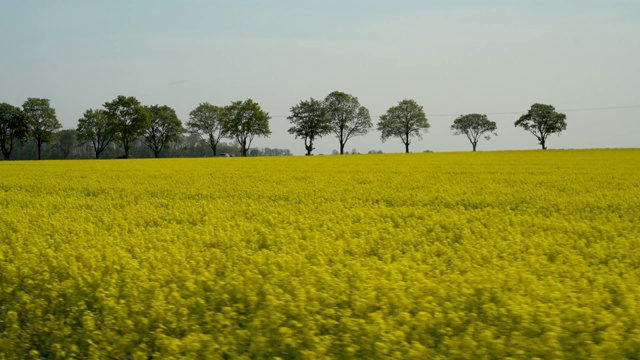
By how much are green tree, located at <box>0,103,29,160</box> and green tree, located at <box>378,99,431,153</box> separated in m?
51.2

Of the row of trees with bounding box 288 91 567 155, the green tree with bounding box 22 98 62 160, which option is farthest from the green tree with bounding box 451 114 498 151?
the green tree with bounding box 22 98 62 160

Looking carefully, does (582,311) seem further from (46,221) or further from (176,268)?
(46,221)

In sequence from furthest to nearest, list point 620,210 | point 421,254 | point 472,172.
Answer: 1. point 472,172
2. point 620,210
3. point 421,254

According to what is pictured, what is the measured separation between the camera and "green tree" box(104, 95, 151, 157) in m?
80.2

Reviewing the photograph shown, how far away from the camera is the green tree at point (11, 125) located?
77500 millimetres

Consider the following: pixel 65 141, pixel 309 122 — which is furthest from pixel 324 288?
pixel 65 141

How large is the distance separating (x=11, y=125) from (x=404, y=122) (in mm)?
56352

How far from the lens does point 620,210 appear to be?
35.2 ft

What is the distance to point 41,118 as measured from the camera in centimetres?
8306

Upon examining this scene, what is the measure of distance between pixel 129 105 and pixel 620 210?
258ft

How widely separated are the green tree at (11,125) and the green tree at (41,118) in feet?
9.67

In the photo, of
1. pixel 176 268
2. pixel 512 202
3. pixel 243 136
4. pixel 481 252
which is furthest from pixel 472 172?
pixel 243 136

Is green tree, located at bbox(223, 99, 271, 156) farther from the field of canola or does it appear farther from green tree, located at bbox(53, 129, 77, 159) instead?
the field of canola

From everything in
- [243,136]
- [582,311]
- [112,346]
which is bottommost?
[112,346]
